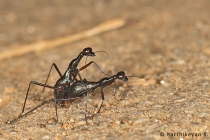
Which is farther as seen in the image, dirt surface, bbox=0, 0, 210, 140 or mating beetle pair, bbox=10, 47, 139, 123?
mating beetle pair, bbox=10, 47, 139, 123

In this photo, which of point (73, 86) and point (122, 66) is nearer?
point (73, 86)

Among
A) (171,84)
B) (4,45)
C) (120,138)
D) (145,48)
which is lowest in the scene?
(120,138)

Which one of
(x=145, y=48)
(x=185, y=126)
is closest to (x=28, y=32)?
(x=145, y=48)

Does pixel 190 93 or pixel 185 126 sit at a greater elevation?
pixel 190 93

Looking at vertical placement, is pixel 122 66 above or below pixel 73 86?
above

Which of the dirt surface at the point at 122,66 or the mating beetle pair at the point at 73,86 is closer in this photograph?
the dirt surface at the point at 122,66

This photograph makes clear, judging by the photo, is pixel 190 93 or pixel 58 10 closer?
pixel 190 93

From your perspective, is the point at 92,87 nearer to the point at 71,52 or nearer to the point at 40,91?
the point at 40,91

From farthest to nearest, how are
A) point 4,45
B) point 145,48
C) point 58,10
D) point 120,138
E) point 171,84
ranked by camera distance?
point 58,10
point 4,45
point 145,48
point 171,84
point 120,138
